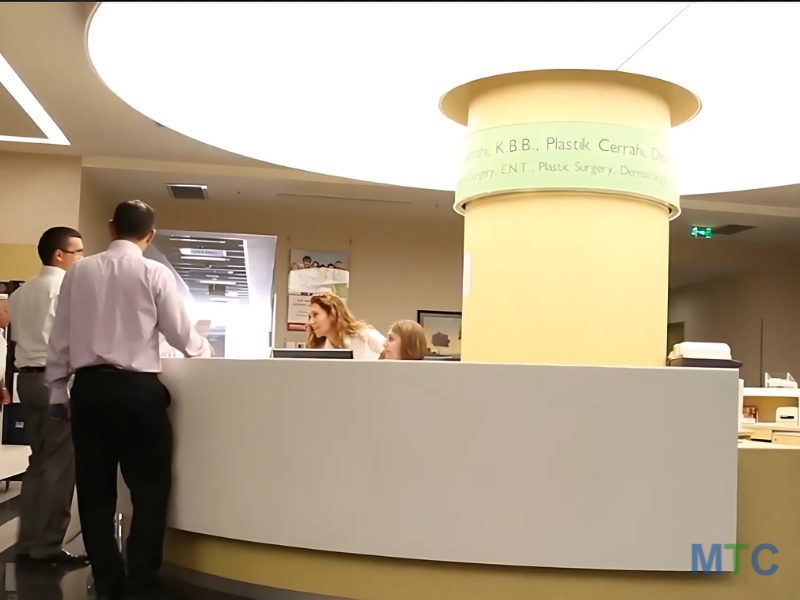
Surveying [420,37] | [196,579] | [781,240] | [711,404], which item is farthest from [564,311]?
[781,240]

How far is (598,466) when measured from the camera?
10.1 feet

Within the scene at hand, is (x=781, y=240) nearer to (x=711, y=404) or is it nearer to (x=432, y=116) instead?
(x=432, y=116)

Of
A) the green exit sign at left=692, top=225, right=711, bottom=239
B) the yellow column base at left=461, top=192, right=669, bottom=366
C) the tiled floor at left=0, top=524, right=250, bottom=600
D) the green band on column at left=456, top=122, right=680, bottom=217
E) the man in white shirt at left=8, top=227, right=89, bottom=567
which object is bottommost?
the tiled floor at left=0, top=524, right=250, bottom=600

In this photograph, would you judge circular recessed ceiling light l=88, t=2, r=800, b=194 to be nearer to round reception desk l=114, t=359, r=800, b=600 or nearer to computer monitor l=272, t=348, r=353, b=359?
computer monitor l=272, t=348, r=353, b=359

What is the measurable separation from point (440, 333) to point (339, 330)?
15.0ft

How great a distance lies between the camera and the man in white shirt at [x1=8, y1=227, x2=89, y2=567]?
4156 mm

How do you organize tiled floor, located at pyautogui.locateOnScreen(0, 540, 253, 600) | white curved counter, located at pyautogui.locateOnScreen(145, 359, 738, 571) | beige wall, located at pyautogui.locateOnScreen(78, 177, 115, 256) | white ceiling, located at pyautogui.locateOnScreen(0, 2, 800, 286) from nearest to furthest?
white curved counter, located at pyautogui.locateOnScreen(145, 359, 738, 571) → tiled floor, located at pyautogui.locateOnScreen(0, 540, 253, 600) → white ceiling, located at pyautogui.locateOnScreen(0, 2, 800, 286) → beige wall, located at pyautogui.locateOnScreen(78, 177, 115, 256)

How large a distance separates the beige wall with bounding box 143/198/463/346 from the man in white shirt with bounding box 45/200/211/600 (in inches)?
224

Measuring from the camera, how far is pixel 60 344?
139 inches

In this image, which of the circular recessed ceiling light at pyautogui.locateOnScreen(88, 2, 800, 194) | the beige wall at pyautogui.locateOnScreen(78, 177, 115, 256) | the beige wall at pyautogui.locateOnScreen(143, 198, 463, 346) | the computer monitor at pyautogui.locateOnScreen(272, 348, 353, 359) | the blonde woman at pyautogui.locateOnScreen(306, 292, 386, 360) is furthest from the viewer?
the beige wall at pyautogui.locateOnScreen(143, 198, 463, 346)

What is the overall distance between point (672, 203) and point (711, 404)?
5.50ft

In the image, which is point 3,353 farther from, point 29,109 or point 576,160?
point 576,160

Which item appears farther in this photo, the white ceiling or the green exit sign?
the green exit sign

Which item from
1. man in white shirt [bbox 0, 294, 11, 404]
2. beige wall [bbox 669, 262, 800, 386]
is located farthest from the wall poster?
beige wall [bbox 669, 262, 800, 386]
